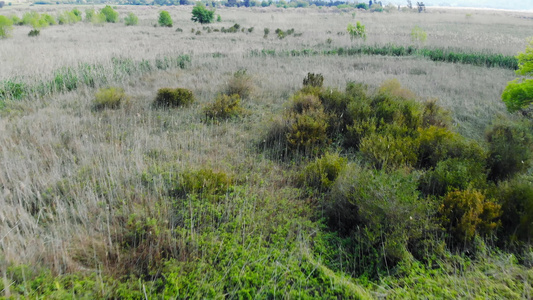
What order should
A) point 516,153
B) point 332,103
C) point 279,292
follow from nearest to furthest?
1. point 279,292
2. point 516,153
3. point 332,103

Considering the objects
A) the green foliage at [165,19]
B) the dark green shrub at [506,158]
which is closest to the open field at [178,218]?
the dark green shrub at [506,158]

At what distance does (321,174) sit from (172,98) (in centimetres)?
449

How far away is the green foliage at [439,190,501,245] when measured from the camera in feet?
9.21

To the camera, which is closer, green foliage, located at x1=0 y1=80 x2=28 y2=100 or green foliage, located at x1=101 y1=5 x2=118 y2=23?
green foliage, located at x1=0 y1=80 x2=28 y2=100

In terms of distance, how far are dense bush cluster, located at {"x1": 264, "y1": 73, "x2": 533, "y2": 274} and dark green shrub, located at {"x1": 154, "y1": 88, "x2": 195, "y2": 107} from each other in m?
2.54

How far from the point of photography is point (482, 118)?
21.4 ft

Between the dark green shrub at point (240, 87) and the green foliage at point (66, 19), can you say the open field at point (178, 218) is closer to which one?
the dark green shrub at point (240, 87)

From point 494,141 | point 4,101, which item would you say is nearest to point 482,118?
point 494,141

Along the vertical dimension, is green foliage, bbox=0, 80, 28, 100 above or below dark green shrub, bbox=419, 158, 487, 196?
above

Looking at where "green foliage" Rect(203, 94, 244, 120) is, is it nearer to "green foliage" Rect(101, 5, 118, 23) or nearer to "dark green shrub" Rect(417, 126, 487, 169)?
"dark green shrub" Rect(417, 126, 487, 169)

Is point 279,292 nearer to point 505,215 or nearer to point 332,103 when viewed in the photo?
point 505,215

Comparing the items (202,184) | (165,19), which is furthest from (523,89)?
(165,19)

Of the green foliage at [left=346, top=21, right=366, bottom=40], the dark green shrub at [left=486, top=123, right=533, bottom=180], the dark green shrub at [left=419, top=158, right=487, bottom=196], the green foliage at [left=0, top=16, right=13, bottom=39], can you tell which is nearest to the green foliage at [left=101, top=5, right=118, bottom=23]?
the green foliage at [left=0, top=16, right=13, bottom=39]

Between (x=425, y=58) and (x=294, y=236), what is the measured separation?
43.9ft
